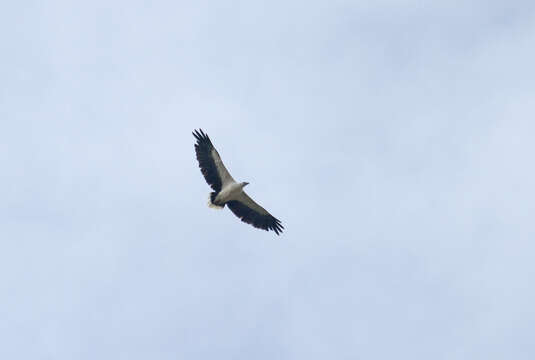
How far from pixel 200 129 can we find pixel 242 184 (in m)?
4.29

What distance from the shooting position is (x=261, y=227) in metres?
85.7

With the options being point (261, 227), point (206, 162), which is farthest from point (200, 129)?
point (261, 227)

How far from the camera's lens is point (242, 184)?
82875 millimetres

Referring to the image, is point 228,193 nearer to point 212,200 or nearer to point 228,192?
point 228,192

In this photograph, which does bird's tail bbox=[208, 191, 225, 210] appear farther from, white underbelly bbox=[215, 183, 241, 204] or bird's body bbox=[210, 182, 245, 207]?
white underbelly bbox=[215, 183, 241, 204]

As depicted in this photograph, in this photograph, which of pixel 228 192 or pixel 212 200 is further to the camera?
pixel 212 200

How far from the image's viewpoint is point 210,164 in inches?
3265

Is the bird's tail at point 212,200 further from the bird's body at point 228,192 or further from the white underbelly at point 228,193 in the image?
the white underbelly at point 228,193

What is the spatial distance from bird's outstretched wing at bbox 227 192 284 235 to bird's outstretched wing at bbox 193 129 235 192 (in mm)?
1784

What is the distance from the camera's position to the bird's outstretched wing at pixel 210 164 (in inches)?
3263

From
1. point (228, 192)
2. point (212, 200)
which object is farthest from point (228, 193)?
point (212, 200)

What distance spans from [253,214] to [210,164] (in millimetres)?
4800

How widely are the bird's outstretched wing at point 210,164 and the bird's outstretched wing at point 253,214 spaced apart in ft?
5.85

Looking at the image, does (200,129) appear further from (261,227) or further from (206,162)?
(261,227)
